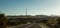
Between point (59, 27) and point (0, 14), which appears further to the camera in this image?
point (0, 14)

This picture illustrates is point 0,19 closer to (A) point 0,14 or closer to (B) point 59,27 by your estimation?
(A) point 0,14

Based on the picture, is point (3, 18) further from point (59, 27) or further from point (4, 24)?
point (59, 27)

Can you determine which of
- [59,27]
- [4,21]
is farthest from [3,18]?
[59,27]

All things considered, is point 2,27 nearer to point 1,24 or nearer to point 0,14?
point 1,24

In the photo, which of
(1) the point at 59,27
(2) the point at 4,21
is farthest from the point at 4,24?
(1) the point at 59,27

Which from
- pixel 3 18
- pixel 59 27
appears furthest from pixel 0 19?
pixel 59 27

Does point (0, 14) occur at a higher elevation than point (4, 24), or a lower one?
higher
